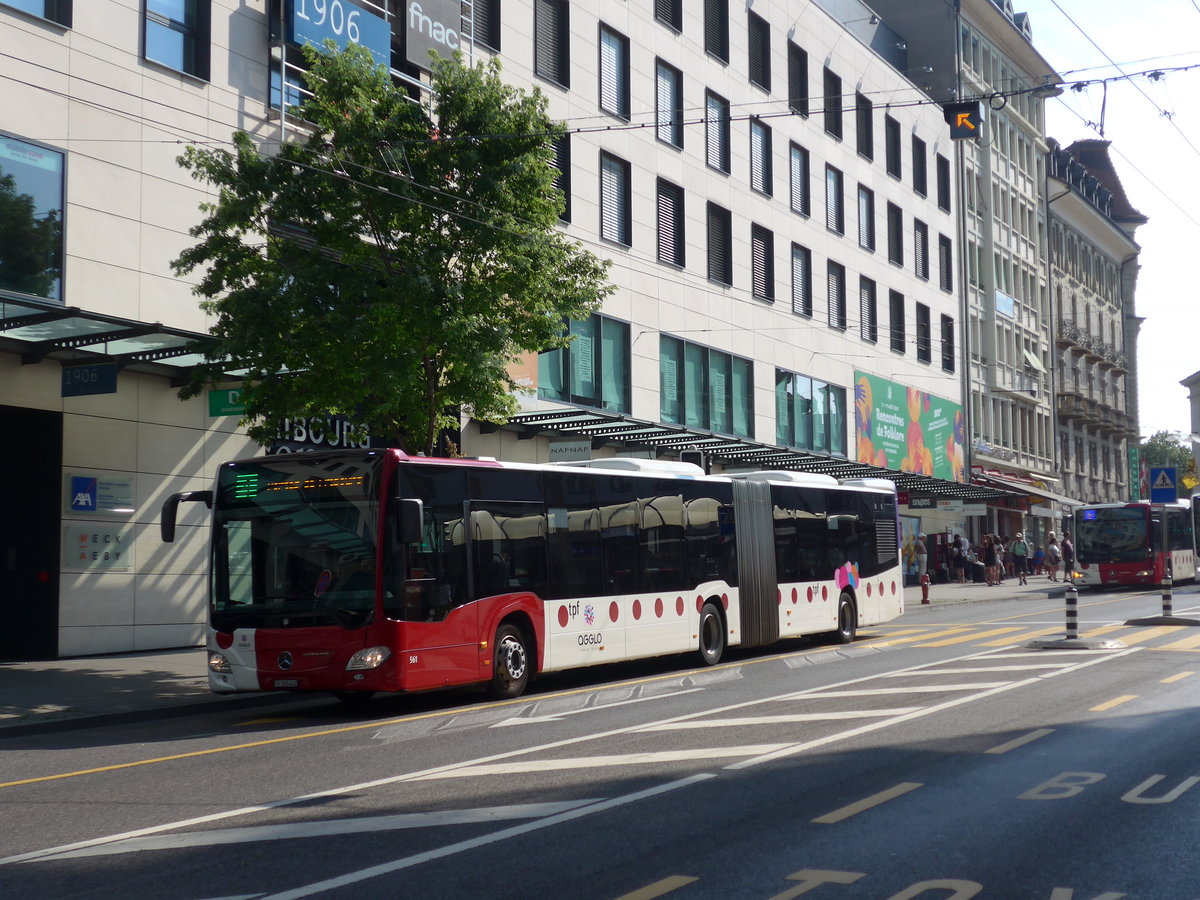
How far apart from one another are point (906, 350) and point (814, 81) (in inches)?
449

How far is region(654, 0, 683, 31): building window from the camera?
35938mm

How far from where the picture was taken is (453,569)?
14859 millimetres

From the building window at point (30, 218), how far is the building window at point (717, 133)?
21335mm

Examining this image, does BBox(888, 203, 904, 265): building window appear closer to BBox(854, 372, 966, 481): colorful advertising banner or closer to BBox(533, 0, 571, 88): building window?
BBox(854, 372, 966, 481): colorful advertising banner

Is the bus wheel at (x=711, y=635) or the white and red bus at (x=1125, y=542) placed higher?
the white and red bus at (x=1125, y=542)

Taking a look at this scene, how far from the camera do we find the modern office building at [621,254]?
19.7 metres

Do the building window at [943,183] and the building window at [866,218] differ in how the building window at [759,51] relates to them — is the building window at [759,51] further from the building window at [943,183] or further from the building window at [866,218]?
the building window at [943,183]

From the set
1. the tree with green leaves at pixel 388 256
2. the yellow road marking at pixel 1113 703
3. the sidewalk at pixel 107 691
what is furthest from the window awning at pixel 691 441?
the yellow road marking at pixel 1113 703

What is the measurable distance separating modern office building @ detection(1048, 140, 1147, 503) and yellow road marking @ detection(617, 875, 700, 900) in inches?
2662

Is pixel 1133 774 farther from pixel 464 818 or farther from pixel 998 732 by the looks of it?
pixel 464 818

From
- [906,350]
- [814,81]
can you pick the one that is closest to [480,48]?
[814,81]

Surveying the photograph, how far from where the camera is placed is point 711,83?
125 ft

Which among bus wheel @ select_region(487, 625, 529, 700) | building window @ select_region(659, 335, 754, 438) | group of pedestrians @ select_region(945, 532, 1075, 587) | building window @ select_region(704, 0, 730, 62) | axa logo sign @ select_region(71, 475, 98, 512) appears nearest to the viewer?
bus wheel @ select_region(487, 625, 529, 700)

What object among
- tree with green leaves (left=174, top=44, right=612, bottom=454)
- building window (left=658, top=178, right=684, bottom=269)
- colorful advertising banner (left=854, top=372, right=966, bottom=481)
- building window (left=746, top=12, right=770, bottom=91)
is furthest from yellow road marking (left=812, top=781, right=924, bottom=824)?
colorful advertising banner (left=854, top=372, right=966, bottom=481)
